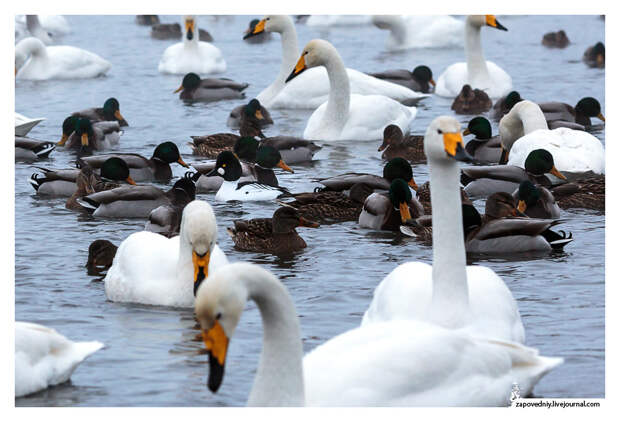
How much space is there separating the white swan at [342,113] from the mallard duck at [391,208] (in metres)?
5.20

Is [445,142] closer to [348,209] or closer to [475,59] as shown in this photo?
[348,209]

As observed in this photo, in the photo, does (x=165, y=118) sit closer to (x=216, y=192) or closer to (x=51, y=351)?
(x=216, y=192)

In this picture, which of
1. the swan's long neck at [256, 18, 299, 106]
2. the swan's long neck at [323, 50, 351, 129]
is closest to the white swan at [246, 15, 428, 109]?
the swan's long neck at [256, 18, 299, 106]

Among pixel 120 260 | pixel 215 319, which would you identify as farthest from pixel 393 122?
pixel 215 319

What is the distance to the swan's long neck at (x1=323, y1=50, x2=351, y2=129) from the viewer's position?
1688cm

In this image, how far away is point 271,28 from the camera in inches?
814

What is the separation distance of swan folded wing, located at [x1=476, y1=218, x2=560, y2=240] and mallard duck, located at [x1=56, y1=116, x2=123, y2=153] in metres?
6.75

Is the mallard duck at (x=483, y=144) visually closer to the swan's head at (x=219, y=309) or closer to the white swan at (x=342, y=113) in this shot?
the white swan at (x=342, y=113)

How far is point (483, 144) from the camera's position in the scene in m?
15.6

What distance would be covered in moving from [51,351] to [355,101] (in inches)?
422

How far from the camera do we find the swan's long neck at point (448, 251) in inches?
278

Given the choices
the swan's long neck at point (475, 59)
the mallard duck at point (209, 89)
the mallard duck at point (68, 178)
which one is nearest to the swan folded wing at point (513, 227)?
the mallard duck at point (68, 178)

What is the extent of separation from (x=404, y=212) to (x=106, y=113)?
732cm

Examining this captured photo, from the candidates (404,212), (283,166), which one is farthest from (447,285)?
(283,166)
